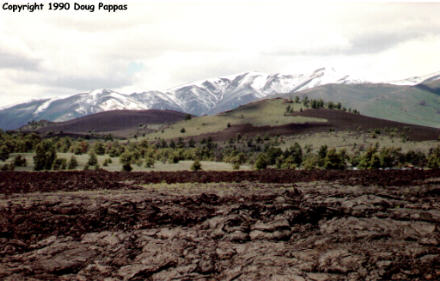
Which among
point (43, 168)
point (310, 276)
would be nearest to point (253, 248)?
point (310, 276)

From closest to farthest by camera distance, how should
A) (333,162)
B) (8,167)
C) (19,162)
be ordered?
(8,167)
(19,162)
(333,162)

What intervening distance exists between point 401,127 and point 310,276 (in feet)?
598

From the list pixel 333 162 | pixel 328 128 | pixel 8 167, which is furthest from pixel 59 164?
pixel 328 128

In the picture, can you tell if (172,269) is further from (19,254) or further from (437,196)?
(437,196)

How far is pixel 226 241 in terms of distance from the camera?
1346 cm

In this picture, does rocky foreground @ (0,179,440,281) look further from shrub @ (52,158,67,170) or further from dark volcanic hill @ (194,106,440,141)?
dark volcanic hill @ (194,106,440,141)

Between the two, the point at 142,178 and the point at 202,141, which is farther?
the point at 202,141

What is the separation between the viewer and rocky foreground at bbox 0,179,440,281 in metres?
11.2

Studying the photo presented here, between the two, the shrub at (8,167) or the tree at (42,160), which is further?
the tree at (42,160)

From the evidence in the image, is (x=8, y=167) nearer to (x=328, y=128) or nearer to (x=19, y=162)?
(x=19, y=162)

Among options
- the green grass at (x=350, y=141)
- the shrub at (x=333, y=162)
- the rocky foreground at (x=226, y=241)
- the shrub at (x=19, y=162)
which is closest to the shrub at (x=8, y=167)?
the shrub at (x=19, y=162)

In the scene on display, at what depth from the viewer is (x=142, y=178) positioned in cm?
3950

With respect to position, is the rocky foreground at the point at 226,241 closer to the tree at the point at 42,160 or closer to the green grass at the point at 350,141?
the tree at the point at 42,160

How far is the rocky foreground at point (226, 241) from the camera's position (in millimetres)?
11227
